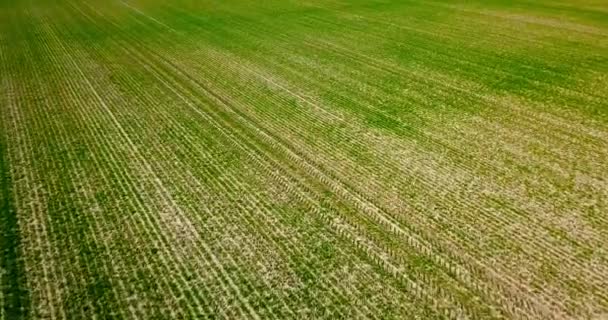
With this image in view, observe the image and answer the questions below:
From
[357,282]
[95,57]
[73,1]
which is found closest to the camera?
[357,282]

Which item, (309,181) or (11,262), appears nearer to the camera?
(11,262)

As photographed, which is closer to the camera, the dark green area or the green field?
the dark green area

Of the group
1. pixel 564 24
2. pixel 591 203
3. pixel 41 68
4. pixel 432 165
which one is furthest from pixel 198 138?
pixel 564 24

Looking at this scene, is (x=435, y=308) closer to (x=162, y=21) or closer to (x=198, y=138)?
(x=198, y=138)

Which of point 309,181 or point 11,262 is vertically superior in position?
point 11,262

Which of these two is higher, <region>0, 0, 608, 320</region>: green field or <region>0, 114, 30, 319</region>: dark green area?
<region>0, 114, 30, 319</region>: dark green area

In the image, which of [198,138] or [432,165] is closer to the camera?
[432,165]

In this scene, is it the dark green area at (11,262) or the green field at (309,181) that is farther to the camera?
the green field at (309,181)

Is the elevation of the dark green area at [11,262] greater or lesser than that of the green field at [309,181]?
greater
